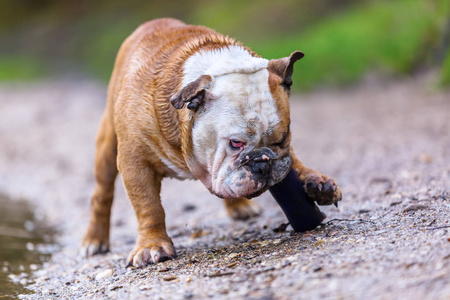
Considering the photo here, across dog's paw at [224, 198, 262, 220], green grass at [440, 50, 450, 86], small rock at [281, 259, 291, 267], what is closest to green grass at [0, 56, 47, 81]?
green grass at [440, 50, 450, 86]

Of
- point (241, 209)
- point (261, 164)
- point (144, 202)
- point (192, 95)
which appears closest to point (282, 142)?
point (261, 164)

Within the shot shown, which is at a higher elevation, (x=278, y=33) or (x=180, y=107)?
(x=278, y=33)

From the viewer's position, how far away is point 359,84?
15.9 m

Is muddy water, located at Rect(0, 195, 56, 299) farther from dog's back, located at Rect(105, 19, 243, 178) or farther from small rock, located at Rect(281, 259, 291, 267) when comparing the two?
small rock, located at Rect(281, 259, 291, 267)

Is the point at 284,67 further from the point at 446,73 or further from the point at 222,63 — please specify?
the point at 446,73

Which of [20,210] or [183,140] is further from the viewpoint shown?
[20,210]

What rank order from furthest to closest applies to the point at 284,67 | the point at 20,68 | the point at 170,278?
the point at 20,68, the point at 284,67, the point at 170,278

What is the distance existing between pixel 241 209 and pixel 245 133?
8.19 feet

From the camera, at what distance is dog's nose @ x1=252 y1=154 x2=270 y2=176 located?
14.6 feet

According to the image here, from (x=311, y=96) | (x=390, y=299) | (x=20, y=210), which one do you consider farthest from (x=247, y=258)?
(x=311, y=96)

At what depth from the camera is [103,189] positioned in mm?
6512

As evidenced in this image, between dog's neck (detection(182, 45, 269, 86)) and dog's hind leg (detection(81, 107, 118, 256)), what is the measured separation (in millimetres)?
1451

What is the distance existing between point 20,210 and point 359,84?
949cm

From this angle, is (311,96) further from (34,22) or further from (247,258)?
(34,22)
